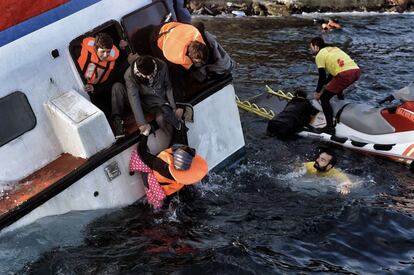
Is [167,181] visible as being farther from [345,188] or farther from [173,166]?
[345,188]

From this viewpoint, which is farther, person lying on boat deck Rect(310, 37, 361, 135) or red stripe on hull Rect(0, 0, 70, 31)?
person lying on boat deck Rect(310, 37, 361, 135)

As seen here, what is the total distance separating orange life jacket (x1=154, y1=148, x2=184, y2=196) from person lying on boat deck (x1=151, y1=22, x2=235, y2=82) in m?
1.16

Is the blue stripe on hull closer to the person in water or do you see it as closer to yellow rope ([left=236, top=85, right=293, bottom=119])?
the person in water

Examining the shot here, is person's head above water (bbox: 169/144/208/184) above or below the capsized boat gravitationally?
above

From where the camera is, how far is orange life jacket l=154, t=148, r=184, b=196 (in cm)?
618

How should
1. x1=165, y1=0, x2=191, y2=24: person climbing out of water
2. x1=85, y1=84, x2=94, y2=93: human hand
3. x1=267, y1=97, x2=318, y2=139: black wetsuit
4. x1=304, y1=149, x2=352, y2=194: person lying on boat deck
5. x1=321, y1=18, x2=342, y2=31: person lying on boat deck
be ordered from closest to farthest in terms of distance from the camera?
1. x1=85, y1=84, x2=94, y2=93: human hand
2. x1=304, y1=149, x2=352, y2=194: person lying on boat deck
3. x1=165, y1=0, x2=191, y2=24: person climbing out of water
4. x1=267, y1=97, x2=318, y2=139: black wetsuit
5. x1=321, y1=18, x2=342, y2=31: person lying on boat deck

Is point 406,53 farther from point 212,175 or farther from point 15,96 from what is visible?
point 15,96

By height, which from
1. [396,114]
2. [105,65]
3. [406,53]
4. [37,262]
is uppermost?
[105,65]

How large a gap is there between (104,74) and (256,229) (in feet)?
9.06

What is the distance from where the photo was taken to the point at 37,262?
568 cm

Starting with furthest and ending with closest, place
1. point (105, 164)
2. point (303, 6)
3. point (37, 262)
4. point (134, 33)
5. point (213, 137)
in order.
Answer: point (303, 6)
point (213, 137)
point (134, 33)
point (105, 164)
point (37, 262)

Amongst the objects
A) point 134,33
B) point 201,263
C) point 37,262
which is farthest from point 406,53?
point 37,262

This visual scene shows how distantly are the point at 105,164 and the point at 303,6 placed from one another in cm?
1331

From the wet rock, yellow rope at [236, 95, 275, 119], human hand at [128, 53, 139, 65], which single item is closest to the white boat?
human hand at [128, 53, 139, 65]
